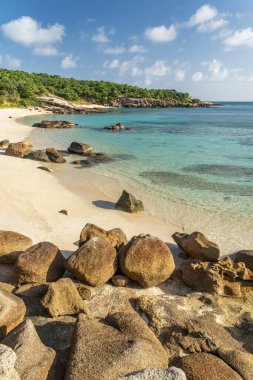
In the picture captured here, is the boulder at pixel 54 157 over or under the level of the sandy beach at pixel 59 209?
over

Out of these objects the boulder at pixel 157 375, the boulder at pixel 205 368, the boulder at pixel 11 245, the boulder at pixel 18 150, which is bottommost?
the boulder at pixel 205 368

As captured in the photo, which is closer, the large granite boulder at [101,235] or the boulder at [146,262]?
the boulder at [146,262]

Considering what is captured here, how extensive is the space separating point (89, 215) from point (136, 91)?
105 meters

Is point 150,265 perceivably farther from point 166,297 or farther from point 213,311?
point 213,311

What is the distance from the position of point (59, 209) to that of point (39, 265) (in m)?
4.73

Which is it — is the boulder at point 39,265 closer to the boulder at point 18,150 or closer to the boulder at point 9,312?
the boulder at point 9,312

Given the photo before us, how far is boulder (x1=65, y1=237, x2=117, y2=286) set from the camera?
252 inches

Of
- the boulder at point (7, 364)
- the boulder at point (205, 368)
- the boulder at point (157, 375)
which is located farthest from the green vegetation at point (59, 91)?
the boulder at point (157, 375)

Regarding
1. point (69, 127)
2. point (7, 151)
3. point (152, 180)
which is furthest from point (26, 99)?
point (152, 180)

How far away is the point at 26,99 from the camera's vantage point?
2938 inches

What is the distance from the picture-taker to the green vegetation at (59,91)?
71500 mm

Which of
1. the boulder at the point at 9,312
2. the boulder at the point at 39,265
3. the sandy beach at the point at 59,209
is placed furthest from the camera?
the sandy beach at the point at 59,209

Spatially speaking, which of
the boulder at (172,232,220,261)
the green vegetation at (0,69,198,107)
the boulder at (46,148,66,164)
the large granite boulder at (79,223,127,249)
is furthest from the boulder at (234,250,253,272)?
the green vegetation at (0,69,198,107)

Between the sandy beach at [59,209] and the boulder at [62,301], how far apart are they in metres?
2.54
